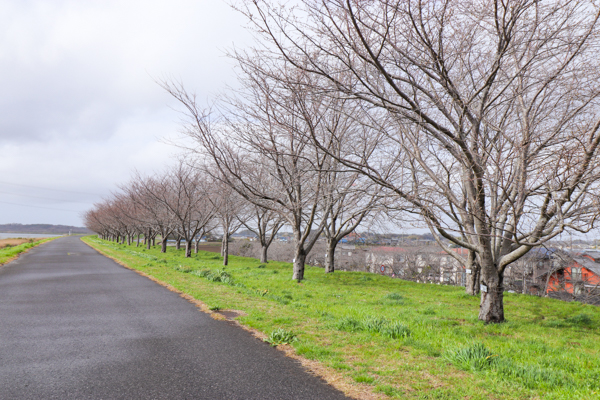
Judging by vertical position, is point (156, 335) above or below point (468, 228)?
below

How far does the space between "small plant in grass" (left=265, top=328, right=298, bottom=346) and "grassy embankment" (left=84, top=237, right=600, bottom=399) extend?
24 millimetres

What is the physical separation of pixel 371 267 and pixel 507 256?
28.3 metres

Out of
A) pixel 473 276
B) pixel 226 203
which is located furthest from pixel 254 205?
pixel 473 276

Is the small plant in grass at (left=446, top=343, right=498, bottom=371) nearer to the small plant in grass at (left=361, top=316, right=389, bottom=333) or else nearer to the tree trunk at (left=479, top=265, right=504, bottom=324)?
the small plant in grass at (left=361, top=316, right=389, bottom=333)

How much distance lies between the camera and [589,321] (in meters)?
8.31

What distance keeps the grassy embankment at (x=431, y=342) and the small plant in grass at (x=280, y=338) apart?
0.02 m

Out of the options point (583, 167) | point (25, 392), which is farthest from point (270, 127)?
point (25, 392)

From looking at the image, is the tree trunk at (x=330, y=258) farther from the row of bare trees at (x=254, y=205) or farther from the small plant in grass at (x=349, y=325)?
the small plant in grass at (x=349, y=325)

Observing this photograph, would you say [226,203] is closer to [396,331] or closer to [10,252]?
[10,252]

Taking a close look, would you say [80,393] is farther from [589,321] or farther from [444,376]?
[589,321]

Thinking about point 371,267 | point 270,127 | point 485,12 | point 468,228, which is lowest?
point 371,267

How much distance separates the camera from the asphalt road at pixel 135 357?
3.73m

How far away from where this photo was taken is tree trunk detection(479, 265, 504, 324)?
746 cm

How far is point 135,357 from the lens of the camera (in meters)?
4.73
